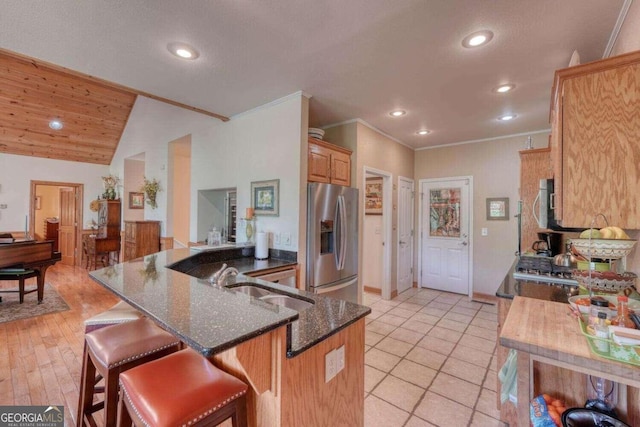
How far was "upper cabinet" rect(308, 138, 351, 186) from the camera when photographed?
304 cm

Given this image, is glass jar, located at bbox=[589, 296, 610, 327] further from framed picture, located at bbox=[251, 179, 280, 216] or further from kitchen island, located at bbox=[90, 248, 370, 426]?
framed picture, located at bbox=[251, 179, 280, 216]

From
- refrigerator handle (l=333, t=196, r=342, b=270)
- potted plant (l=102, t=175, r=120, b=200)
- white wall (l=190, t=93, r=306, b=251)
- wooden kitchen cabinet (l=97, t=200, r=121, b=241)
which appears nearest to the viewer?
white wall (l=190, t=93, r=306, b=251)

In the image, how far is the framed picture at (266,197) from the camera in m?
3.02

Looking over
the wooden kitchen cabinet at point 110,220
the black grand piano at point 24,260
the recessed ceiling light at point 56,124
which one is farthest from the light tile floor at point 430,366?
the recessed ceiling light at point 56,124

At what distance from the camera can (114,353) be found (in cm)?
130

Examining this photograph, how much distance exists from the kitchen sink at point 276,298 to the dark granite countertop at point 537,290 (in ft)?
4.13

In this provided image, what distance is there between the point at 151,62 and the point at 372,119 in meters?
2.41

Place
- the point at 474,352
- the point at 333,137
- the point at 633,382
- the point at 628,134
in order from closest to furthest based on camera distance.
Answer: the point at 633,382, the point at 628,134, the point at 474,352, the point at 333,137

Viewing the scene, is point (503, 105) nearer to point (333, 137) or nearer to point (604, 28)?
point (604, 28)

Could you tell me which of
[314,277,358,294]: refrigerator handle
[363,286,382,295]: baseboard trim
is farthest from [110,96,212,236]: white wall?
[363,286,382,295]: baseboard trim

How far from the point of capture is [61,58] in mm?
2189

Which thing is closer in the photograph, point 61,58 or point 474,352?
point 61,58

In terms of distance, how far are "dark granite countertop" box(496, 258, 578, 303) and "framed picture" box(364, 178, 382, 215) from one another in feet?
9.17

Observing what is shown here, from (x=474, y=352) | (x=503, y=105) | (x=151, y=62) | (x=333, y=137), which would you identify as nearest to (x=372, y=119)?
(x=333, y=137)
